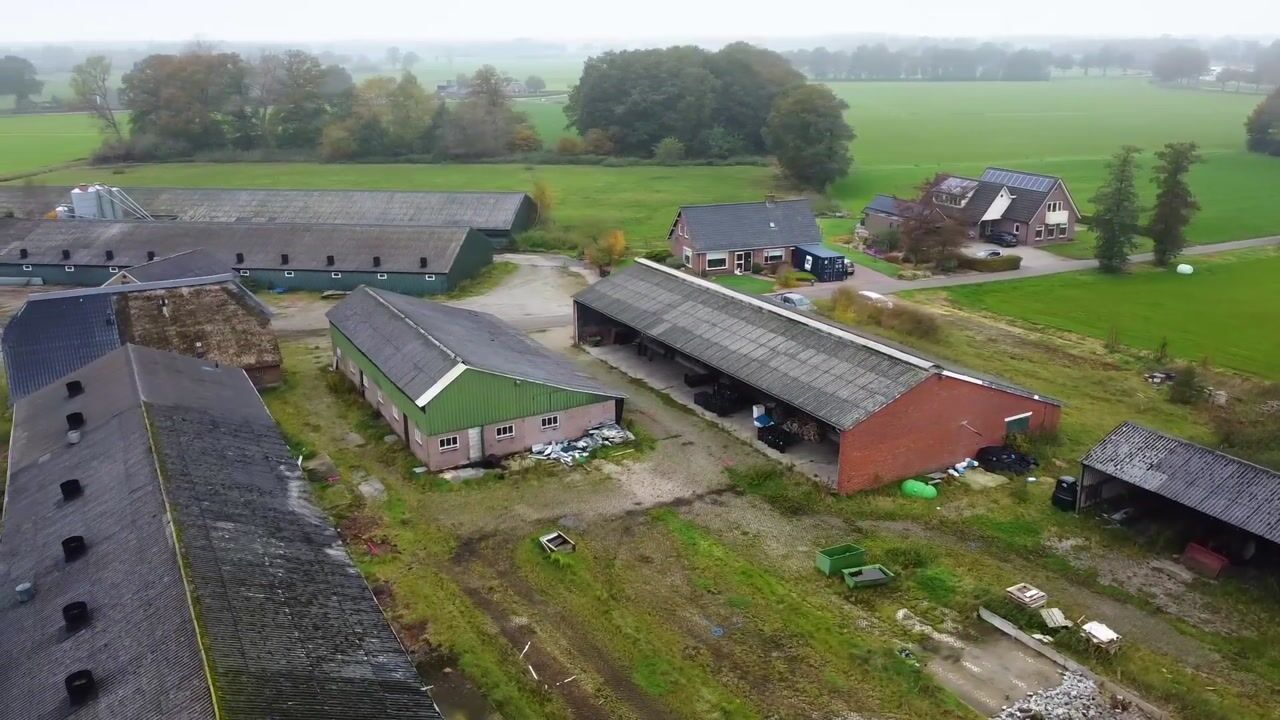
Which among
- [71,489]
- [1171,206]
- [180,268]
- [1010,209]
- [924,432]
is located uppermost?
[1171,206]

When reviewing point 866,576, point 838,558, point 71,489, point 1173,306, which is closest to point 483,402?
point 71,489

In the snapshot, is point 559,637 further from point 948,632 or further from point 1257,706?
point 1257,706

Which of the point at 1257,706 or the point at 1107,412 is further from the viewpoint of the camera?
the point at 1107,412

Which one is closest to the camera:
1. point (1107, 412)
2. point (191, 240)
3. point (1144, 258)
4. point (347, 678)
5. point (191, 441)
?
point (347, 678)

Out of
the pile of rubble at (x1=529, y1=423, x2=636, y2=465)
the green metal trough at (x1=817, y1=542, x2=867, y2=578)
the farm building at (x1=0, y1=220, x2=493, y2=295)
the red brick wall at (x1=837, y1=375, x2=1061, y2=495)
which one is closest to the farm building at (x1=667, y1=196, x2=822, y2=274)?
the farm building at (x1=0, y1=220, x2=493, y2=295)

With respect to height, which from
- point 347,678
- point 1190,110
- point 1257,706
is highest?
point 1190,110

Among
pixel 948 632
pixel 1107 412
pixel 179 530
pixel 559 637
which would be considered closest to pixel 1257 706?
pixel 948 632

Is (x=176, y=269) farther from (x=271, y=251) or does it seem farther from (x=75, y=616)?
(x=75, y=616)
